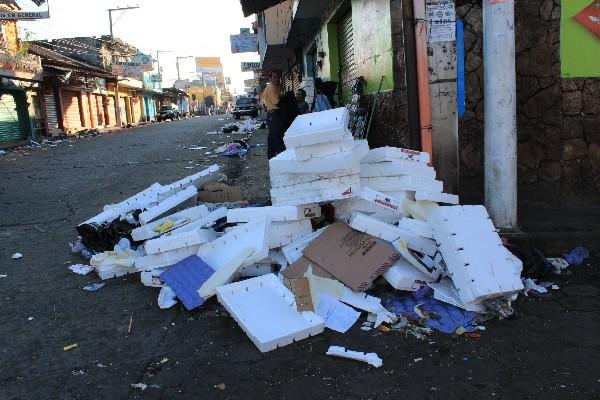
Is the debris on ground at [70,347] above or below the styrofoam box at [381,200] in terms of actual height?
below

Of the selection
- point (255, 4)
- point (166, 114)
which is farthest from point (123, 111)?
point (255, 4)

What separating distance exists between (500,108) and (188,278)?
9.88ft

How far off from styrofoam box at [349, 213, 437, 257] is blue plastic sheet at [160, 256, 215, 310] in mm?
1226

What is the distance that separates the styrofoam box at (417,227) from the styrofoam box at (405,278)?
0.34 metres

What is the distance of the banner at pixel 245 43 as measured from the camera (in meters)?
33.0

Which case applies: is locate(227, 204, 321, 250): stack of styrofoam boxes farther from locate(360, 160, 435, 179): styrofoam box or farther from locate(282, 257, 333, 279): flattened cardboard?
locate(360, 160, 435, 179): styrofoam box

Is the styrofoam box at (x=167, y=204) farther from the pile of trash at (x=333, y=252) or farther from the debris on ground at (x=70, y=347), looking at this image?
the debris on ground at (x=70, y=347)

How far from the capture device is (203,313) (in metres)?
3.64

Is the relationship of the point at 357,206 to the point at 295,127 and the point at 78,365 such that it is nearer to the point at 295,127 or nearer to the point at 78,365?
the point at 295,127

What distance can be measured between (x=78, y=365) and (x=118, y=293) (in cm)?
117

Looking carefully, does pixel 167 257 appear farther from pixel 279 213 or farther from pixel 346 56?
pixel 346 56

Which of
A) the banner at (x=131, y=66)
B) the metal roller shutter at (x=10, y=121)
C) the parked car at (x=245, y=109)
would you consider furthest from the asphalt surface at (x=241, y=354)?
the banner at (x=131, y=66)

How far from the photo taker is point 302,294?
11.0 ft

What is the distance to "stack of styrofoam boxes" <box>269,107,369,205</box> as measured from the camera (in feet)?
13.4
